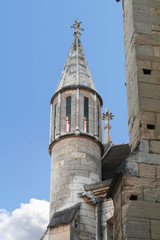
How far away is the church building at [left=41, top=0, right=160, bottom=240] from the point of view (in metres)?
6.59

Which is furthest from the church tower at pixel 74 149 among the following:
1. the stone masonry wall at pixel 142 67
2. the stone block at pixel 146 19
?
the stone block at pixel 146 19

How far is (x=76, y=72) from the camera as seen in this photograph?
15469 millimetres

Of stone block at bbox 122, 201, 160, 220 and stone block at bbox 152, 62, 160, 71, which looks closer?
stone block at bbox 122, 201, 160, 220

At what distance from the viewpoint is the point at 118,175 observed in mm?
6770

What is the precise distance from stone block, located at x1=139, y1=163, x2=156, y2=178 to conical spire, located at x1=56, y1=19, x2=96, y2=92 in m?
8.31

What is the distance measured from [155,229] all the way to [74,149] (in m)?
7.46

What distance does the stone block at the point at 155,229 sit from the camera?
6.17 meters

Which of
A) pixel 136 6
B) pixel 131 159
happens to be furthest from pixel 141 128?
pixel 136 6

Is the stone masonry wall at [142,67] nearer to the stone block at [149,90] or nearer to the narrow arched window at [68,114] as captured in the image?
the stone block at [149,90]

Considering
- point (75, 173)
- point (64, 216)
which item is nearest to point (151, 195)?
point (64, 216)

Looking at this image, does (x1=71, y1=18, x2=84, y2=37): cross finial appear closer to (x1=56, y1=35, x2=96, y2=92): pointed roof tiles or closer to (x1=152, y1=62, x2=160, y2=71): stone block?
(x1=56, y1=35, x2=96, y2=92): pointed roof tiles

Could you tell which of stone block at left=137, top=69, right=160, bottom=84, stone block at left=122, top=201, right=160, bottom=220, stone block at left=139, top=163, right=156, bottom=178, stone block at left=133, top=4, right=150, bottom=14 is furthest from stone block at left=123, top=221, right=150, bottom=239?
stone block at left=133, top=4, right=150, bottom=14

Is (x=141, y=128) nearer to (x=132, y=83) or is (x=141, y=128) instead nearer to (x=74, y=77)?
(x=132, y=83)

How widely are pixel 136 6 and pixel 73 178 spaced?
595 centimetres
